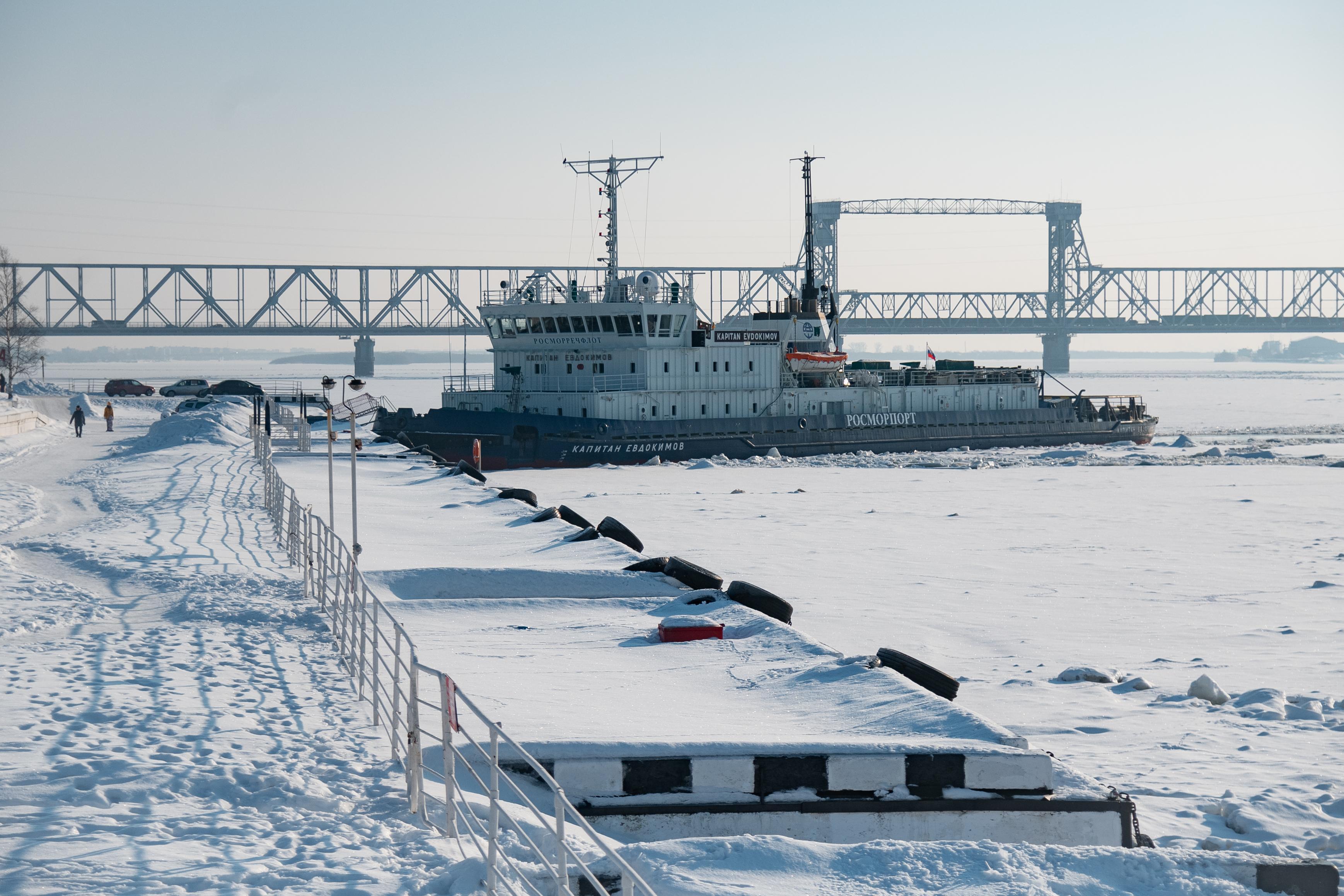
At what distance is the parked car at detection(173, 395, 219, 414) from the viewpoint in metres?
61.2

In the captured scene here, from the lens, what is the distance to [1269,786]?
389 inches

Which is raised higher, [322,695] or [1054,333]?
[1054,333]

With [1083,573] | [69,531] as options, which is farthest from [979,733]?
[69,531]

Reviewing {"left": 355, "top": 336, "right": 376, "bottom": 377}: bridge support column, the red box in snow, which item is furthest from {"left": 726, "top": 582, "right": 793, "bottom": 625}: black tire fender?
{"left": 355, "top": 336, "right": 376, "bottom": 377}: bridge support column

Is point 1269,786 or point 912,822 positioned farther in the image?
point 1269,786

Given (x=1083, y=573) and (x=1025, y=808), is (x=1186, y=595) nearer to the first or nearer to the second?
(x=1083, y=573)

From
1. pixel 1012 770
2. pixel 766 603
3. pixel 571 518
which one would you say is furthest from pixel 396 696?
pixel 571 518

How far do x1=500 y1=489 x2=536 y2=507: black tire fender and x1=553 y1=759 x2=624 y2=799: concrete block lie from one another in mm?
17861

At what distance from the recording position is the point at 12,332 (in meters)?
81.6

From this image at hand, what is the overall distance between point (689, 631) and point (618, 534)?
784 cm

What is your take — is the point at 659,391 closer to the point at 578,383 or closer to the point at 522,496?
the point at 578,383

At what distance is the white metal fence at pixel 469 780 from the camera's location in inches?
245

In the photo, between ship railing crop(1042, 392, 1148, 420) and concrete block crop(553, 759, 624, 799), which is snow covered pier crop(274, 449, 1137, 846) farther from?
ship railing crop(1042, 392, 1148, 420)

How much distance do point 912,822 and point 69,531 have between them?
60.1 ft
